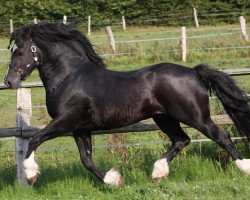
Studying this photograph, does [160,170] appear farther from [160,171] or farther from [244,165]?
[244,165]

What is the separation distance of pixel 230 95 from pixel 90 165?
5.90 feet

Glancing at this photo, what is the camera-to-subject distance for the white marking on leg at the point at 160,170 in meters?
6.55

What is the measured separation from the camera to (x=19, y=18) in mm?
34844

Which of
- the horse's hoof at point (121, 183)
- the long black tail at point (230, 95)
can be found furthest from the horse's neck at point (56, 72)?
the long black tail at point (230, 95)

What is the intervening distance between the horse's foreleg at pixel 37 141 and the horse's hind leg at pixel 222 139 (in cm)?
149

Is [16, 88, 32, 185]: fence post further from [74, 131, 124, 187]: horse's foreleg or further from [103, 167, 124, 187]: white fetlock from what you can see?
[103, 167, 124, 187]: white fetlock

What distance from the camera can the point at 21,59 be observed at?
6.42 metres

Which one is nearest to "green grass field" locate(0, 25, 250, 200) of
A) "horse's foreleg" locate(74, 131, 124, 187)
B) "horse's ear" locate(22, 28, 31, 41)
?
"horse's foreleg" locate(74, 131, 124, 187)

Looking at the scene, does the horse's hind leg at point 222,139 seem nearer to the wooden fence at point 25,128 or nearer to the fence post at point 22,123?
the wooden fence at point 25,128

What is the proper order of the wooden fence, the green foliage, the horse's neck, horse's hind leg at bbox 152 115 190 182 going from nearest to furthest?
the horse's neck, horse's hind leg at bbox 152 115 190 182, the wooden fence, the green foliage

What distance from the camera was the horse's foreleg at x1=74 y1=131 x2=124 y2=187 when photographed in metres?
6.36

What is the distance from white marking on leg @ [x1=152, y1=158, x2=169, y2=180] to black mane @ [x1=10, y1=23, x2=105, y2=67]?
1335 millimetres

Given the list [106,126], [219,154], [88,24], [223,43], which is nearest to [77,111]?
[106,126]

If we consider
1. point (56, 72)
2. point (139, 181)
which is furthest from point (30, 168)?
point (139, 181)
